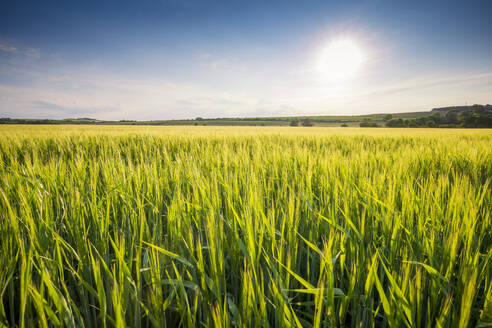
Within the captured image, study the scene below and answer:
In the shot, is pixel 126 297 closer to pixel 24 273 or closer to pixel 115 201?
pixel 24 273

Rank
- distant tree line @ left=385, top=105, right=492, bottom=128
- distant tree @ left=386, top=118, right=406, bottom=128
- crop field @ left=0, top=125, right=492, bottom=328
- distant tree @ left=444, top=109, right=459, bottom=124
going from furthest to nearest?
1. distant tree @ left=386, top=118, right=406, bottom=128
2. distant tree @ left=444, top=109, right=459, bottom=124
3. distant tree line @ left=385, top=105, right=492, bottom=128
4. crop field @ left=0, top=125, right=492, bottom=328

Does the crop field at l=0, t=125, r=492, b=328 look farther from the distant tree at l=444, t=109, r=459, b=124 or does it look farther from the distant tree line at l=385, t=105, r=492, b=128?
the distant tree at l=444, t=109, r=459, b=124

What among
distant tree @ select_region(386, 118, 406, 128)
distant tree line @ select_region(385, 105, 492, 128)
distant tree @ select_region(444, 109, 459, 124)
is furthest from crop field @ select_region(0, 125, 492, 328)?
distant tree @ select_region(444, 109, 459, 124)

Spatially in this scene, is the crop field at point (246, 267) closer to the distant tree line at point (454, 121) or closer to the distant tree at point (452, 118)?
the distant tree line at point (454, 121)

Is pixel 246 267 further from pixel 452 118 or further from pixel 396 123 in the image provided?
pixel 452 118

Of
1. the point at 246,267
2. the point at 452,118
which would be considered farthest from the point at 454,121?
the point at 246,267

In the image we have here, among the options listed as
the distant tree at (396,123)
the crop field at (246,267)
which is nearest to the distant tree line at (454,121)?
the distant tree at (396,123)

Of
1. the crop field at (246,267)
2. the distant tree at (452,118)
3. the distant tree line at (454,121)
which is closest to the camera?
the crop field at (246,267)

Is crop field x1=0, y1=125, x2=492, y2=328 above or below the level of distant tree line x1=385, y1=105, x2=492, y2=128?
below

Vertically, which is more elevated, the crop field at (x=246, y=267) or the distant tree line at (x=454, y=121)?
the distant tree line at (x=454, y=121)

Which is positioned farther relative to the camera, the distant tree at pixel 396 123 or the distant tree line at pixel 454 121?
the distant tree at pixel 396 123

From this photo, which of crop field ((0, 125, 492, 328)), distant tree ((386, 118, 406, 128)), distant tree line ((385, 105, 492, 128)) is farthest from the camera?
distant tree ((386, 118, 406, 128))

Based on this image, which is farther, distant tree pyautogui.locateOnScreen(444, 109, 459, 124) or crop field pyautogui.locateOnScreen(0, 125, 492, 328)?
distant tree pyautogui.locateOnScreen(444, 109, 459, 124)

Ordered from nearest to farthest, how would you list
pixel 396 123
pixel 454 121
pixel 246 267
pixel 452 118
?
pixel 246 267 < pixel 454 121 < pixel 452 118 < pixel 396 123
